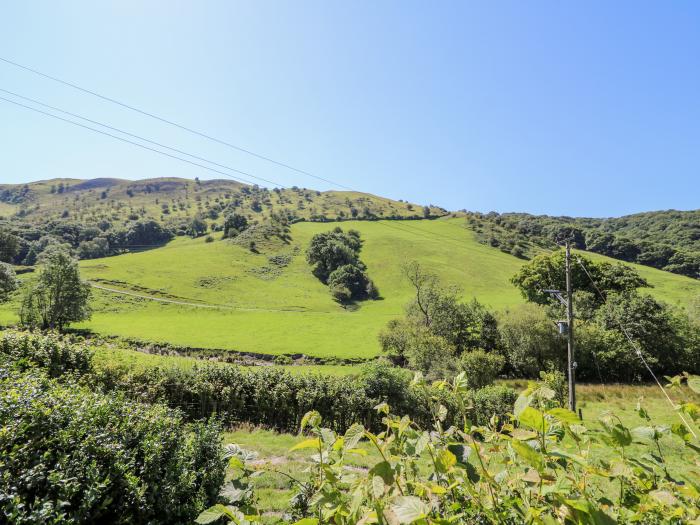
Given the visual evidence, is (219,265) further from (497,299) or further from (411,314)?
(497,299)

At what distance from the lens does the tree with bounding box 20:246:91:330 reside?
50938mm

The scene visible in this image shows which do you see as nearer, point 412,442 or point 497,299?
point 412,442

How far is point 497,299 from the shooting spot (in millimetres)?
68875

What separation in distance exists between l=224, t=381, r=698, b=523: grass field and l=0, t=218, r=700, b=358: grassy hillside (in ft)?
83.2

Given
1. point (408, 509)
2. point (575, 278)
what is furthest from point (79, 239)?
point (408, 509)

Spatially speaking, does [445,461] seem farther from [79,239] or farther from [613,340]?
[79,239]

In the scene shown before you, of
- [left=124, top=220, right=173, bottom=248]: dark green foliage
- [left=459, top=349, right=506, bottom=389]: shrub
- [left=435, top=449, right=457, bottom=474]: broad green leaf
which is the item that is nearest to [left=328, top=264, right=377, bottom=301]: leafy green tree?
[left=459, top=349, right=506, bottom=389]: shrub

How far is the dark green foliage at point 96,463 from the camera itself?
3.93m

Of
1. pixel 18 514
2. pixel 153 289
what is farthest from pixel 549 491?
pixel 153 289

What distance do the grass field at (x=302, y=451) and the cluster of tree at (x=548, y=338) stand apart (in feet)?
12.8

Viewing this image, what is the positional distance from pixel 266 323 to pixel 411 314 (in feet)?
76.9

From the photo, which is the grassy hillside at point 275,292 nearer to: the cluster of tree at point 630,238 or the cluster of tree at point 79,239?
the cluster of tree at point 630,238

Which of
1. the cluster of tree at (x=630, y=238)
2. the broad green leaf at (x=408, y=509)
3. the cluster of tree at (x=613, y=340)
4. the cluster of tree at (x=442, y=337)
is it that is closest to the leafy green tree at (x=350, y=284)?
the cluster of tree at (x=442, y=337)

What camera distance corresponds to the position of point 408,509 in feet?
3.27
